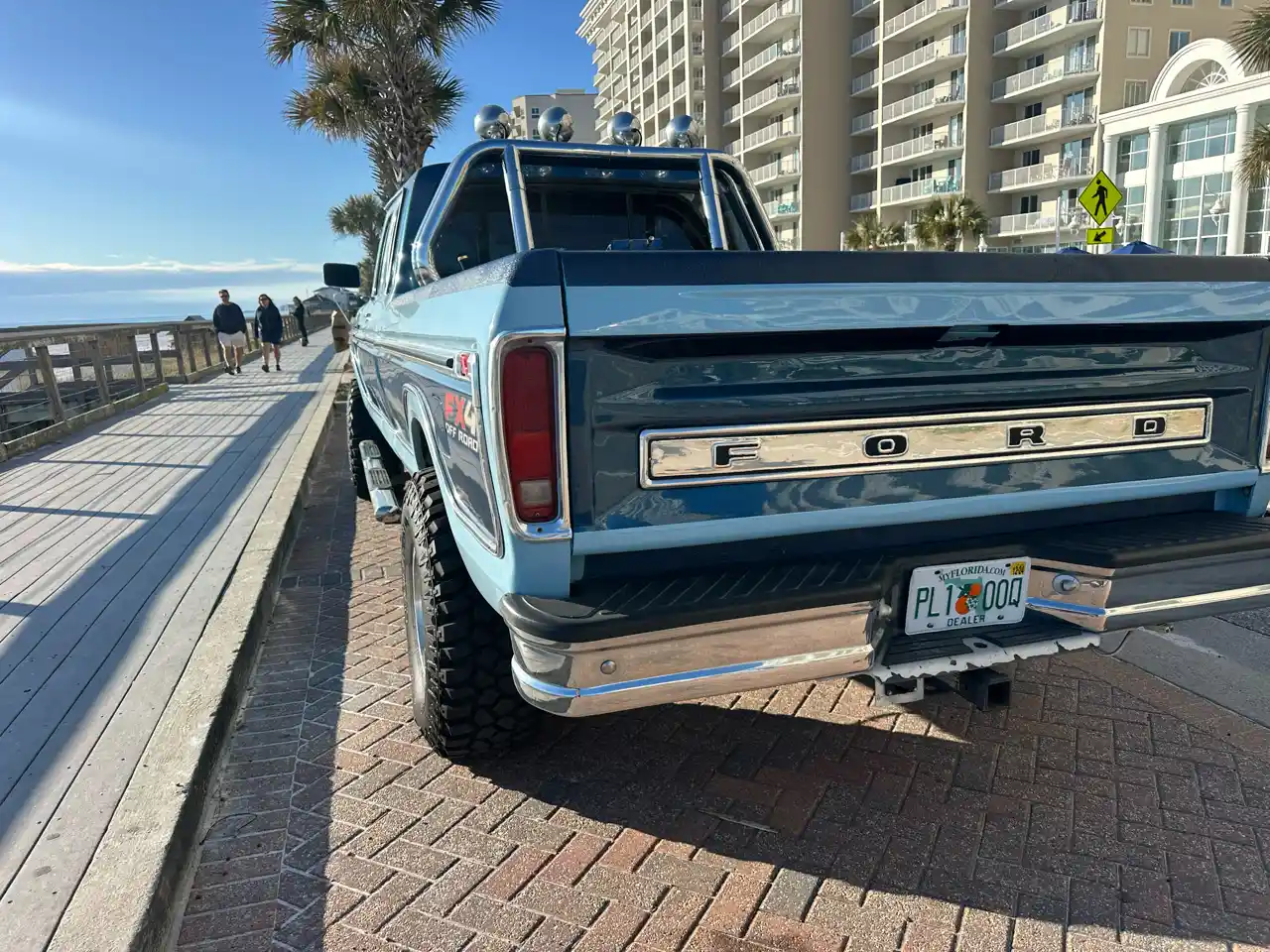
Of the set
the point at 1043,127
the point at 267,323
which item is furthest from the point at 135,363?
the point at 1043,127

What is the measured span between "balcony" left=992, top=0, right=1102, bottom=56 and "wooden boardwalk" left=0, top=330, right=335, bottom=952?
45.1 meters

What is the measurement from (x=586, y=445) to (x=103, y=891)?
1.79m

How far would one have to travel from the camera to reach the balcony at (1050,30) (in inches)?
1576

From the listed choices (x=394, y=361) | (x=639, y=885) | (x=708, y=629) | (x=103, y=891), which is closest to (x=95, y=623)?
(x=394, y=361)

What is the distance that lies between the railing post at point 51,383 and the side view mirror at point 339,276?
5.17 metres

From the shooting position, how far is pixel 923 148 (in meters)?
48.9

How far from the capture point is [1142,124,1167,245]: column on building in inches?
1435

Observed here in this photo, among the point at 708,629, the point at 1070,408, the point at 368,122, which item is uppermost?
the point at 368,122

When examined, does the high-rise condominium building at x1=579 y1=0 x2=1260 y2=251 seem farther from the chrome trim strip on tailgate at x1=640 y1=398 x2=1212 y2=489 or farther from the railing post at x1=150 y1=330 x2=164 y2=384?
the chrome trim strip on tailgate at x1=640 y1=398 x2=1212 y2=489

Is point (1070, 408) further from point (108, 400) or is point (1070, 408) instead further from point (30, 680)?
point (108, 400)

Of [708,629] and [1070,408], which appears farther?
[1070,408]

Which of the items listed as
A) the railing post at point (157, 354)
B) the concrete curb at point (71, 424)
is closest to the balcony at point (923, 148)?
the railing post at point (157, 354)

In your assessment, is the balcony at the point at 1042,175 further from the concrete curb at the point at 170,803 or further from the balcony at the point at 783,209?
the concrete curb at the point at 170,803

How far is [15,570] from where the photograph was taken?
16.3 ft
